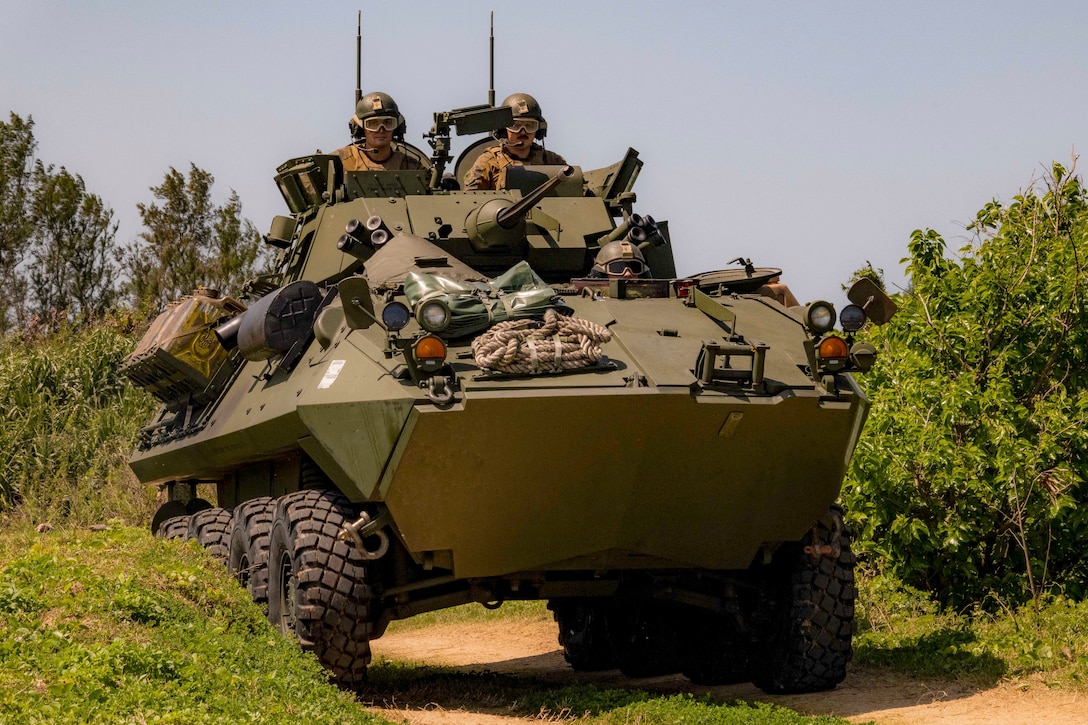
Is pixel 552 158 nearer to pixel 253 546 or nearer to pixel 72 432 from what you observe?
pixel 253 546

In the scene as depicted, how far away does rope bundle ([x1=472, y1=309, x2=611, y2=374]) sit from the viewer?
297 inches

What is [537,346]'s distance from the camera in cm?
761

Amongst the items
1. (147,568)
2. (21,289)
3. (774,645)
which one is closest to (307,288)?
(147,568)

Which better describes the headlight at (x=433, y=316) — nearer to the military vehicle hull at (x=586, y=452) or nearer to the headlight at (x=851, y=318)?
the military vehicle hull at (x=586, y=452)

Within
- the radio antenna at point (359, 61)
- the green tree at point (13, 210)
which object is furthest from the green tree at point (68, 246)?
the radio antenna at point (359, 61)

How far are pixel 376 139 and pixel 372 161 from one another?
0.17 meters

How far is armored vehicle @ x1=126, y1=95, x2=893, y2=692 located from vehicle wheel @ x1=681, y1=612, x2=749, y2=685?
19 mm

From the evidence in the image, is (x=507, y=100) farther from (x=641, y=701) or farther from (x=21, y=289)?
(x=21, y=289)

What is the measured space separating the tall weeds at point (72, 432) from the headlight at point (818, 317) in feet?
34.6

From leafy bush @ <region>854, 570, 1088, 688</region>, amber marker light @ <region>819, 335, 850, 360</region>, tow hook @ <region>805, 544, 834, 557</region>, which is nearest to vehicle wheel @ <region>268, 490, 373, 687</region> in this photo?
tow hook @ <region>805, 544, 834, 557</region>

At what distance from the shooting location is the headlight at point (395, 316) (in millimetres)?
7754

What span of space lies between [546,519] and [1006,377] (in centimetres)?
470

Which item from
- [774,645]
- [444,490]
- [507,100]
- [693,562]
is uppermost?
[507,100]

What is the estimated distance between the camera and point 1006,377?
11242mm
